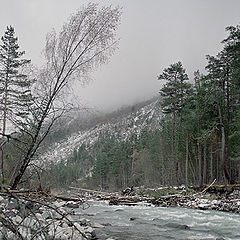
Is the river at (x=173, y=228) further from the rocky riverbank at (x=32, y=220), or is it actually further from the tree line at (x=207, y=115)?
the tree line at (x=207, y=115)

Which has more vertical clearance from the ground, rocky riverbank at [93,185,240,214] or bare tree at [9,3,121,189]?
bare tree at [9,3,121,189]

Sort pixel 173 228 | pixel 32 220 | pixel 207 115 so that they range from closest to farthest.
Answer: pixel 32 220
pixel 173 228
pixel 207 115

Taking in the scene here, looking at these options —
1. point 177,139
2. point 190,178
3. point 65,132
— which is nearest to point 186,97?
point 177,139

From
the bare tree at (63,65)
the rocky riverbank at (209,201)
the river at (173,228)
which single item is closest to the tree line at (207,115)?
the rocky riverbank at (209,201)

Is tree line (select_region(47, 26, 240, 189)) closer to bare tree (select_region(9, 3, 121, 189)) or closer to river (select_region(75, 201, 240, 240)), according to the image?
river (select_region(75, 201, 240, 240))

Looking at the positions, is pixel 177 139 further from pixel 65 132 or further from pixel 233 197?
pixel 65 132

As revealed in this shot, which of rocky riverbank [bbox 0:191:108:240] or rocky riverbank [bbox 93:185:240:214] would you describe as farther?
rocky riverbank [bbox 93:185:240:214]

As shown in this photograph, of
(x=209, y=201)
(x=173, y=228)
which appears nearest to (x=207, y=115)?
(x=209, y=201)

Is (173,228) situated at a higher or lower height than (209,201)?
higher

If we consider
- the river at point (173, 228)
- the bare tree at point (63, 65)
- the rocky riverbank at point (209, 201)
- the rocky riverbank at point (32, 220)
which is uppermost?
the bare tree at point (63, 65)

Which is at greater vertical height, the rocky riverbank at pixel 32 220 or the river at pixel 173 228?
the rocky riverbank at pixel 32 220

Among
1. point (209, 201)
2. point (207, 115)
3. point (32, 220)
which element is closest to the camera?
point (32, 220)

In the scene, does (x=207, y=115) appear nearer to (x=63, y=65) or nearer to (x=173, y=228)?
(x=173, y=228)

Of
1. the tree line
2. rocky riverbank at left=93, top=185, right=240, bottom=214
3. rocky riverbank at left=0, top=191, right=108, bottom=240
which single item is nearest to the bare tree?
rocky riverbank at left=0, top=191, right=108, bottom=240
